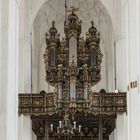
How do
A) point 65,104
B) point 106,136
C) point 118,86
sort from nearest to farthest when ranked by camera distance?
point 65,104
point 118,86
point 106,136

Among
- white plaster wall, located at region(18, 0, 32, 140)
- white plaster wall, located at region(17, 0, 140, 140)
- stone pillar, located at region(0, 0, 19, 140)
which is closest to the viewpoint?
stone pillar, located at region(0, 0, 19, 140)

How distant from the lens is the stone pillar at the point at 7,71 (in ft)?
63.3

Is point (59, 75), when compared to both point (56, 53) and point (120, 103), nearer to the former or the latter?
point (56, 53)

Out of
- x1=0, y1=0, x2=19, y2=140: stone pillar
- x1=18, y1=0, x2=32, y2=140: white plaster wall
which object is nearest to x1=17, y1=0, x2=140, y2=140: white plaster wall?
x1=18, y1=0, x2=32, y2=140: white plaster wall

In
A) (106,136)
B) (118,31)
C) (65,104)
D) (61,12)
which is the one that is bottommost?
(106,136)

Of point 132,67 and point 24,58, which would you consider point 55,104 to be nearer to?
point 24,58

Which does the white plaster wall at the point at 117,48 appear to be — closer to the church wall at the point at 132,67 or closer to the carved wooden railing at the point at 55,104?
the church wall at the point at 132,67

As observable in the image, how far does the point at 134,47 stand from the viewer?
844 inches

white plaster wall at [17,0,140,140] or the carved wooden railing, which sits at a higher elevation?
white plaster wall at [17,0,140,140]

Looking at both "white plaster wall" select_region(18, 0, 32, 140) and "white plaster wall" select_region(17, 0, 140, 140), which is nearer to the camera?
"white plaster wall" select_region(17, 0, 140, 140)

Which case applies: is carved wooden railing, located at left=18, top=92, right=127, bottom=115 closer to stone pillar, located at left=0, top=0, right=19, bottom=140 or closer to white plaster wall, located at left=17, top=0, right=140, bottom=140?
white plaster wall, located at left=17, top=0, right=140, bottom=140

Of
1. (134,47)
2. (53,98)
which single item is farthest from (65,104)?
(134,47)

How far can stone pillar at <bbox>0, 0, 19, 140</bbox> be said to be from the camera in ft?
63.3

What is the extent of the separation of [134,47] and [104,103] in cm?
430
